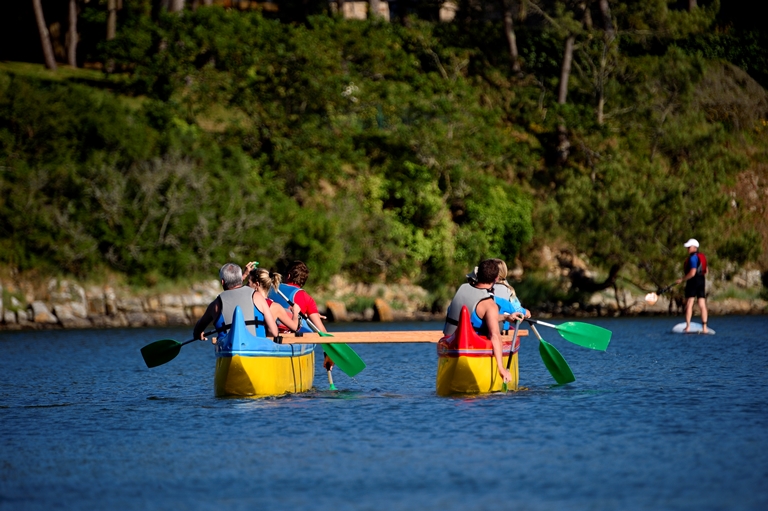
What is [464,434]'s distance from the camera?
454 inches

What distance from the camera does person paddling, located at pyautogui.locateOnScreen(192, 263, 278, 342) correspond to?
47.8ft

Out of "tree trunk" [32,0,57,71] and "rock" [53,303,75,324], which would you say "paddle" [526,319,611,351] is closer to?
"rock" [53,303,75,324]

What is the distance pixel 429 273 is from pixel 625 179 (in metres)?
8.40

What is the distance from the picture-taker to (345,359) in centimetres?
1598

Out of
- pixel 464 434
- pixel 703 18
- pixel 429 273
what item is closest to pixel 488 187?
pixel 429 273

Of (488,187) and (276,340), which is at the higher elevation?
(488,187)

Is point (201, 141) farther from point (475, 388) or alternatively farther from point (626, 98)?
point (475, 388)

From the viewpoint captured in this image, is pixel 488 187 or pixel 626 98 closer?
pixel 488 187

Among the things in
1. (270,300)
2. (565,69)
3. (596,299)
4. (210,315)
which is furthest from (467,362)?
(565,69)

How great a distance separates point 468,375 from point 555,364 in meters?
2.21

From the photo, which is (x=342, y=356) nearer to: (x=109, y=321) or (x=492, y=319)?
(x=492, y=319)

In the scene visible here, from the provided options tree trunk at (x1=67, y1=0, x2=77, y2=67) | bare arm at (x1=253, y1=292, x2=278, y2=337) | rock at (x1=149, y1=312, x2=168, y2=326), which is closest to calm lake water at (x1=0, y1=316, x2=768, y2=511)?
bare arm at (x1=253, y1=292, x2=278, y2=337)

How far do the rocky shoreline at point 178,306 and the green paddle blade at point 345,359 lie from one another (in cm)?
2137

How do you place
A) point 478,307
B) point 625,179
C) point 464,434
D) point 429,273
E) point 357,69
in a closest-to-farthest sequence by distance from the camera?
point 464,434 < point 478,307 < point 625,179 < point 429,273 < point 357,69
